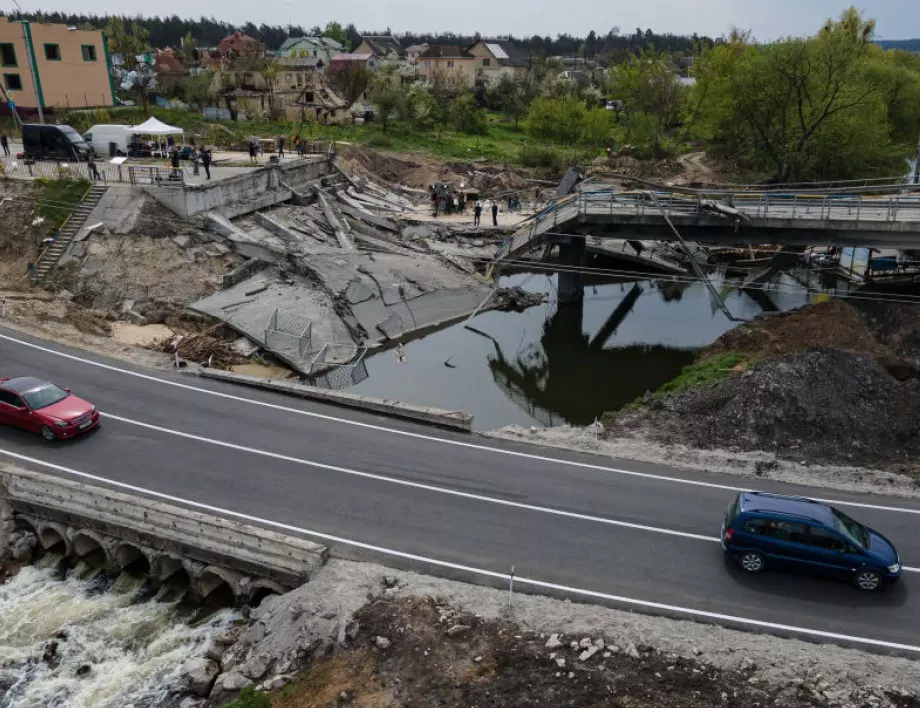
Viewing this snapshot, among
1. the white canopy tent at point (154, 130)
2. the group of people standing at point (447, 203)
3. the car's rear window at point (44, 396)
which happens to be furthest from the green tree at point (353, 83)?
the car's rear window at point (44, 396)

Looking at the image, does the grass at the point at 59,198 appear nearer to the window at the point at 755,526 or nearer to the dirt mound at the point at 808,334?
the dirt mound at the point at 808,334

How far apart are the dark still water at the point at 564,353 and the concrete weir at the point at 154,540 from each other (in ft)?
39.2

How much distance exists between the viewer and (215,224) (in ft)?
124

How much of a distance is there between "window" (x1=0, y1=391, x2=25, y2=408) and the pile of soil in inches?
522

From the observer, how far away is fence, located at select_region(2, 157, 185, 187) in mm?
37812

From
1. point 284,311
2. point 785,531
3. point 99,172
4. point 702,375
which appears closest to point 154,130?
point 99,172


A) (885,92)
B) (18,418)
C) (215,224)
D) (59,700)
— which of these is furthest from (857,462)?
(885,92)

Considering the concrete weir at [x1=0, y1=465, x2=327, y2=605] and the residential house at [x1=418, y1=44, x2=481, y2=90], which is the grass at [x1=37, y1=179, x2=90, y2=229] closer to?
the concrete weir at [x1=0, y1=465, x2=327, y2=605]

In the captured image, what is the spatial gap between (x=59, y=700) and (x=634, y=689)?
11.1 metres

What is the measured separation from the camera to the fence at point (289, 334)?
99.5ft

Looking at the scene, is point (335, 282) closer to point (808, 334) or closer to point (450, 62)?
point (808, 334)

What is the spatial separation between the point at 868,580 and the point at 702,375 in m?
12.6

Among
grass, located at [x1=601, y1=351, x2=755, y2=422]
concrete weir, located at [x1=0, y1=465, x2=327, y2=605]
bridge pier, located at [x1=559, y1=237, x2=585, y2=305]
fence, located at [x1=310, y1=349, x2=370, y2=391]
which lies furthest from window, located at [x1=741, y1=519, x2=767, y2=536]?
bridge pier, located at [x1=559, y1=237, x2=585, y2=305]

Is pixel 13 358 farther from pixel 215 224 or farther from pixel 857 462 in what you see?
pixel 857 462
